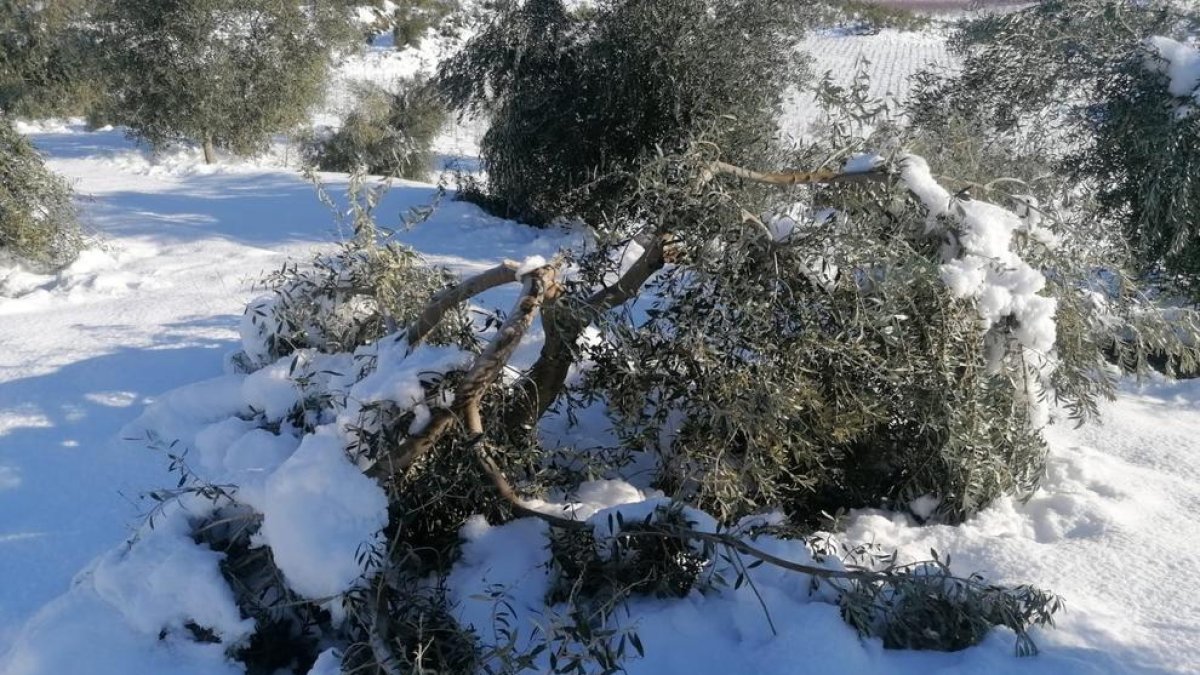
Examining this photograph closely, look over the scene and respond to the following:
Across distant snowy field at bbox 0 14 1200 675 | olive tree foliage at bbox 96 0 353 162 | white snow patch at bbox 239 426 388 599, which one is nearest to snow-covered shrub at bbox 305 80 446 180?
olive tree foliage at bbox 96 0 353 162

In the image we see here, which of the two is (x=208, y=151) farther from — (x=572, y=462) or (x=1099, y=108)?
(x=1099, y=108)

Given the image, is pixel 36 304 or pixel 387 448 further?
pixel 36 304

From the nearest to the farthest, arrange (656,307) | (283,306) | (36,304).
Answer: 1. (656,307)
2. (283,306)
3. (36,304)

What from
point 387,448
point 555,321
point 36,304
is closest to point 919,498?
point 555,321

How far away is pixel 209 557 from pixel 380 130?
12.2 meters

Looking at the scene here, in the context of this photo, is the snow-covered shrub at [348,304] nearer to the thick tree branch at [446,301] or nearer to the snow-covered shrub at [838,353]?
the thick tree branch at [446,301]

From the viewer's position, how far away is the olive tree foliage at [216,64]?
1028cm

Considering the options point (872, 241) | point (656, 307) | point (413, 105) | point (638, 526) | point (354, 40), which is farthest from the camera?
point (413, 105)

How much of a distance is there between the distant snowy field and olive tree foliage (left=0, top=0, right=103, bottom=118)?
35.6ft

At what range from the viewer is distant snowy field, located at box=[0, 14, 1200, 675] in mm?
2203

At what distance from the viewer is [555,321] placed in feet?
8.82

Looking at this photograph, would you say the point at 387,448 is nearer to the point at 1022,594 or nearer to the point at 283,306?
the point at 283,306

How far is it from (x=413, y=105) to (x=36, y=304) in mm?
8961

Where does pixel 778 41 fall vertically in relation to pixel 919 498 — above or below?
above
